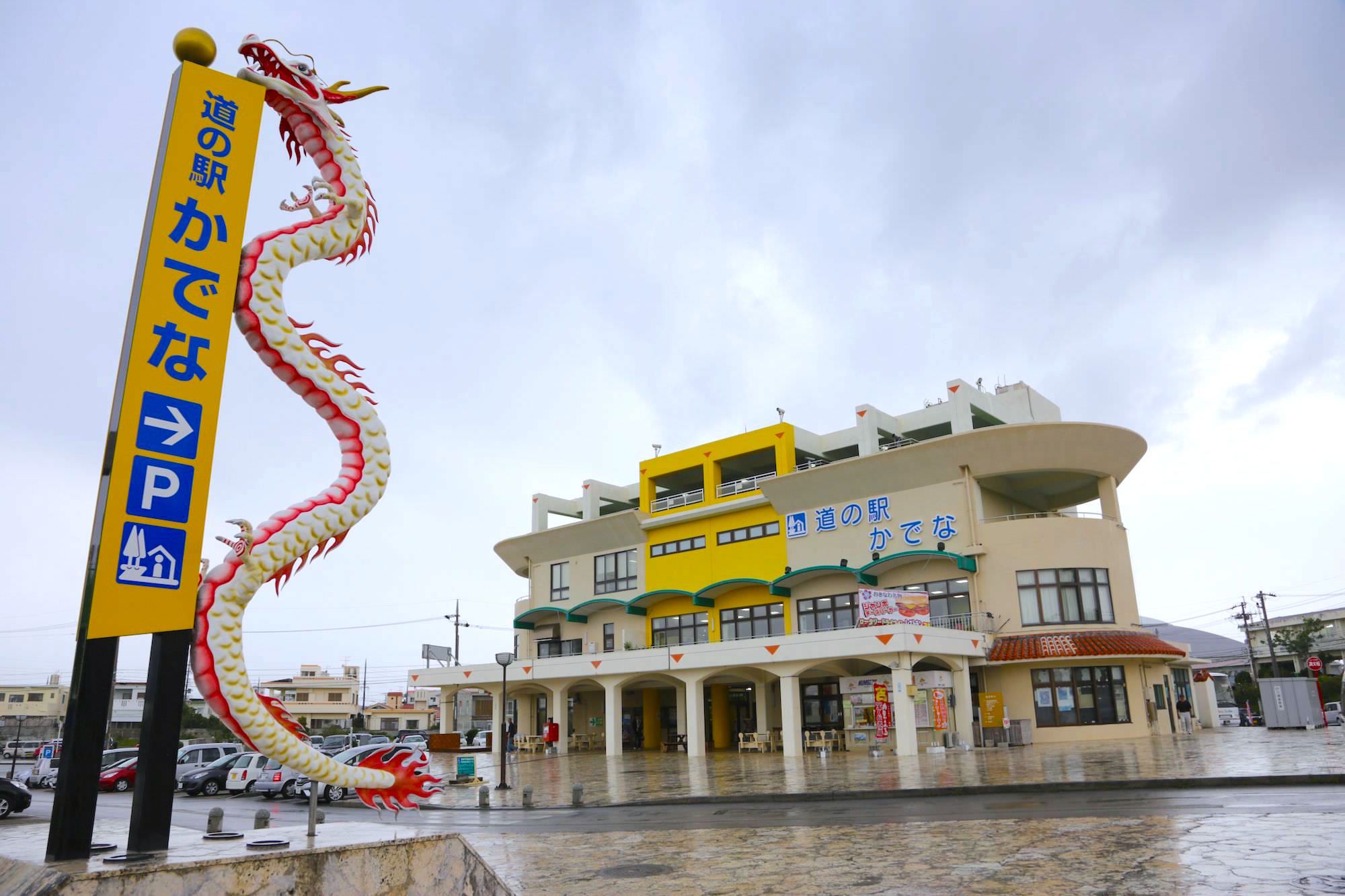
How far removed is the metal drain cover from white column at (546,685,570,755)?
2793cm

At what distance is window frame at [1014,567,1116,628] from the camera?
3014cm

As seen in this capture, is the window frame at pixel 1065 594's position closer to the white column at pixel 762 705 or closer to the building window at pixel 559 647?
the white column at pixel 762 705

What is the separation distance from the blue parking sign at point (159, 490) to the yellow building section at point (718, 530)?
101 feet

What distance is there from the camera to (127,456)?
19.4 ft

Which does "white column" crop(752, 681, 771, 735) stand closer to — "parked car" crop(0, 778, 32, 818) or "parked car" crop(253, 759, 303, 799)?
"parked car" crop(253, 759, 303, 799)

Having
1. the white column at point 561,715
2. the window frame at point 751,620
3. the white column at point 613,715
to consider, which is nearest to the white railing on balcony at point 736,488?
the window frame at point 751,620

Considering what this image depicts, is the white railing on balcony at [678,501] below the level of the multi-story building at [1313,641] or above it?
above

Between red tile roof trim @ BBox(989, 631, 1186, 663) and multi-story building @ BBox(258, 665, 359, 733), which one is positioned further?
multi-story building @ BBox(258, 665, 359, 733)

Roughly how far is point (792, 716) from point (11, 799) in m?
19.9

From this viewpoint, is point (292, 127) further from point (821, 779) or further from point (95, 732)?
point (821, 779)

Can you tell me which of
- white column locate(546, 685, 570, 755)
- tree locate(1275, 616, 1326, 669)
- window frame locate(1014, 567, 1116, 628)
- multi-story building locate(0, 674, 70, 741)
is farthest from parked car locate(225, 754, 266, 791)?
tree locate(1275, 616, 1326, 669)

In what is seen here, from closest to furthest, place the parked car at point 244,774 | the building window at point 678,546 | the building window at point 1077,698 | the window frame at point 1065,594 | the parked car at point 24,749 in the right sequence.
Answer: the parked car at point 244,774, the building window at point 1077,698, the window frame at point 1065,594, the building window at point 678,546, the parked car at point 24,749

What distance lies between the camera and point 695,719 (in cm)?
3120

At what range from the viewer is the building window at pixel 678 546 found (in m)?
38.9
